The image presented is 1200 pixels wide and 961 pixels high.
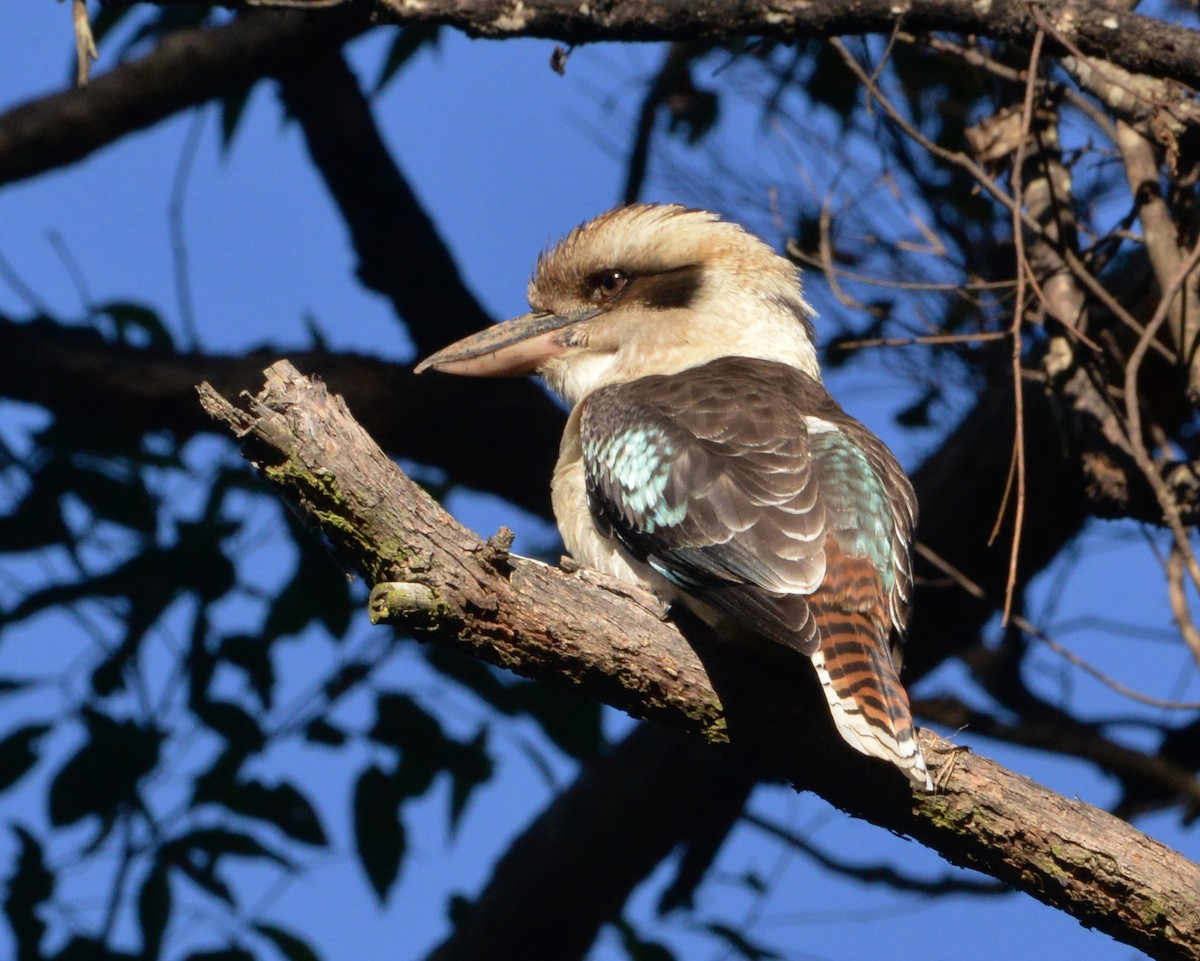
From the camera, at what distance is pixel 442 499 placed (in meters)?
4.21

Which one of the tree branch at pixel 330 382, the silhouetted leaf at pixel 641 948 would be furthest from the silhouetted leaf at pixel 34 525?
the silhouetted leaf at pixel 641 948

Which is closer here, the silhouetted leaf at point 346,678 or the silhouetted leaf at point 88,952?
the silhouetted leaf at point 88,952

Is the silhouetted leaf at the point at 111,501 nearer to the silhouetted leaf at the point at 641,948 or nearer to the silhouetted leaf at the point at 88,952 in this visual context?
the silhouetted leaf at the point at 88,952

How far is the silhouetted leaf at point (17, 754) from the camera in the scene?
362 cm

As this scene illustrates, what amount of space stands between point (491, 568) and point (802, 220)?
2837 millimetres

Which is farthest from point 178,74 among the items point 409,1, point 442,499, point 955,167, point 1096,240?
point 1096,240

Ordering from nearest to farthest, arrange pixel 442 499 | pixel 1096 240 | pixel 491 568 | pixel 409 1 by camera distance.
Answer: pixel 491 568
pixel 409 1
pixel 1096 240
pixel 442 499

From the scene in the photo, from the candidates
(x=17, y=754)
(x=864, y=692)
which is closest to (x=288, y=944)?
(x=17, y=754)

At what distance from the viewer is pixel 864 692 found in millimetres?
2238

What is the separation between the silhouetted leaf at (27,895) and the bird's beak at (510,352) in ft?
4.81

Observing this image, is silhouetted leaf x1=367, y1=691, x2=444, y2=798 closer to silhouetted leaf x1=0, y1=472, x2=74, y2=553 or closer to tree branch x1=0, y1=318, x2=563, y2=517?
silhouetted leaf x1=0, y1=472, x2=74, y2=553

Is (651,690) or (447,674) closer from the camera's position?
(651,690)

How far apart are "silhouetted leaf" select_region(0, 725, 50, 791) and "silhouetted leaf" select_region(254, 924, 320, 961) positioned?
0.65 metres

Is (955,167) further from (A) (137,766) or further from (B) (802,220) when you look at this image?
(A) (137,766)
